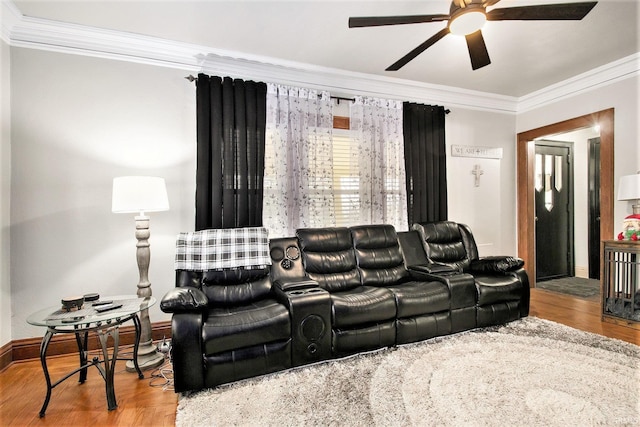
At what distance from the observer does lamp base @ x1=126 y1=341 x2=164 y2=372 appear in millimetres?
2473

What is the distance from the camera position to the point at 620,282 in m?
3.39

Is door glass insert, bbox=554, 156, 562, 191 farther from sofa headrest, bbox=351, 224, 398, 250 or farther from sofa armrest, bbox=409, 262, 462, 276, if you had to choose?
sofa headrest, bbox=351, 224, 398, 250

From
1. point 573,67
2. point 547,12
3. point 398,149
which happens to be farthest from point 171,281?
point 573,67

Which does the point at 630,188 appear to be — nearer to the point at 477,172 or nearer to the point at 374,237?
the point at 477,172

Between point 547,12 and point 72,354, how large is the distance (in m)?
4.28

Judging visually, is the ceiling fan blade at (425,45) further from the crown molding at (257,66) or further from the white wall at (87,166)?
the white wall at (87,166)

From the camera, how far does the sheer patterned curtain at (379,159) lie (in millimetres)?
3850

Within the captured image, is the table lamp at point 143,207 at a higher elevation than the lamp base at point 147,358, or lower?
higher

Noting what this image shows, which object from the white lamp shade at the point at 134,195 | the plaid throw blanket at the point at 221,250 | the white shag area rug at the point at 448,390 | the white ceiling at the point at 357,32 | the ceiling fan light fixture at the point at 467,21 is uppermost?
the white ceiling at the point at 357,32

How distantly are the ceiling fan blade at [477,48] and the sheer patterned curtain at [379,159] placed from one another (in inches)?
58.2

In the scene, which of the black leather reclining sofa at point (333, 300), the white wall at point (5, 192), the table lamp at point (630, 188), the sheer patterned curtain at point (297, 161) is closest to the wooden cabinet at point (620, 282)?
the table lamp at point (630, 188)

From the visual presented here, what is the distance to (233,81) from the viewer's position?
325 cm

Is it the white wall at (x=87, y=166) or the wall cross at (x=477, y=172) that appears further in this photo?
the wall cross at (x=477, y=172)

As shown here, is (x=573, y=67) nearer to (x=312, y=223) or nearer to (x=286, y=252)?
(x=312, y=223)
